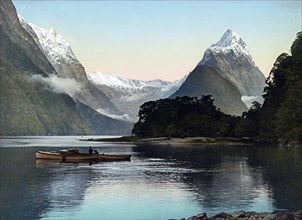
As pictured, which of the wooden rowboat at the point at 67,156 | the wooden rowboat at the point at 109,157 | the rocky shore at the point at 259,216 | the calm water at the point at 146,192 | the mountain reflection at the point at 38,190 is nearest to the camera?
the rocky shore at the point at 259,216

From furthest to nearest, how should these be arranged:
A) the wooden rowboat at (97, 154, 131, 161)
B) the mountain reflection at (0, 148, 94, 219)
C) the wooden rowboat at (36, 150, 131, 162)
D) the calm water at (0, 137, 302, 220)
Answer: the wooden rowboat at (97, 154, 131, 161) → the wooden rowboat at (36, 150, 131, 162) → the mountain reflection at (0, 148, 94, 219) → the calm water at (0, 137, 302, 220)

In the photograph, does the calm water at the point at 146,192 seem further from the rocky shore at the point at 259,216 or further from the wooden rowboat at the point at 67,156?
the wooden rowboat at the point at 67,156

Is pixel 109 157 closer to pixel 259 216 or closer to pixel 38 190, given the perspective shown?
pixel 38 190

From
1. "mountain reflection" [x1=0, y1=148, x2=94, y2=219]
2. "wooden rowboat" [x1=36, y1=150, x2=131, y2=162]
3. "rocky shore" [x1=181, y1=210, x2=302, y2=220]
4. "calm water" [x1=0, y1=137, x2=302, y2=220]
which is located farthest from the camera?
"wooden rowboat" [x1=36, y1=150, x2=131, y2=162]

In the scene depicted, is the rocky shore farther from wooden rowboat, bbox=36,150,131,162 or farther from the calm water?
wooden rowboat, bbox=36,150,131,162

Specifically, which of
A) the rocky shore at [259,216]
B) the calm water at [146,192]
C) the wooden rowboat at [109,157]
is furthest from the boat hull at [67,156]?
the rocky shore at [259,216]

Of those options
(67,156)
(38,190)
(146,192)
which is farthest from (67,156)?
(146,192)

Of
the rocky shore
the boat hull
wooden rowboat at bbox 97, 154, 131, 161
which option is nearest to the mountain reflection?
the rocky shore

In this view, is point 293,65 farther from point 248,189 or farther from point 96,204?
point 96,204

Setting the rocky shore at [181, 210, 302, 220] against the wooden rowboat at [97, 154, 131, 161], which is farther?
the wooden rowboat at [97, 154, 131, 161]

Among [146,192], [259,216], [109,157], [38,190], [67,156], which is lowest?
[259,216]

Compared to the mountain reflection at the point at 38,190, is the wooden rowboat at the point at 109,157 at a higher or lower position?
higher

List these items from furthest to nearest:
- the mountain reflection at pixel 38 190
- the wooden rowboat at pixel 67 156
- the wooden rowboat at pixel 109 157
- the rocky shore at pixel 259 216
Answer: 1. the wooden rowboat at pixel 109 157
2. the wooden rowboat at pixel 67 156
3. the mountain reflection at pixel 38 190
4. the rocky shore at pixel 259 216

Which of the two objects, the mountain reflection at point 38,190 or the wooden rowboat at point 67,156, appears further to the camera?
the wooden rowboat at point 67,156
